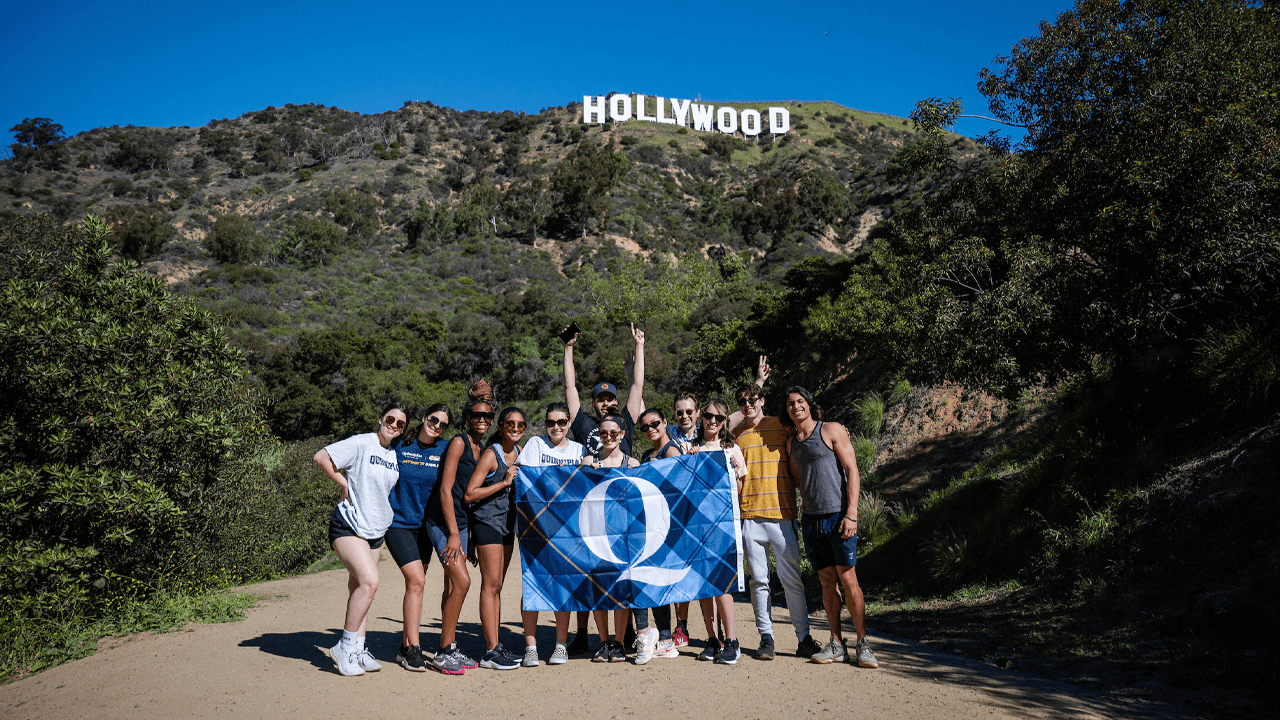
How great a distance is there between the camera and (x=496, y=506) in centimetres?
528

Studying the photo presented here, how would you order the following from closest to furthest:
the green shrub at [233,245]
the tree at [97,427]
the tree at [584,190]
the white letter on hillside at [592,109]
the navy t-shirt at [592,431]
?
1. the navy t-shirt at [592,431]
2. the tree at [97,427]
3. the green shrub at [233,245]
4. the tree at [584,190]
5. the white letter on hillside at [592,109]

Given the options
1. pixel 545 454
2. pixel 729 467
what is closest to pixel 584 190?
pixel 545 454

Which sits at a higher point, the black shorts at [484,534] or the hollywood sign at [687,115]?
the hollywood sign at [687,115]

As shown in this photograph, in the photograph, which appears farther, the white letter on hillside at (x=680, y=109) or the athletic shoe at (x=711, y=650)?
the white letter on hillside at (x=680, y=109)

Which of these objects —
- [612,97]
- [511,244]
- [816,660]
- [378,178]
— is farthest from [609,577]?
[612,97]

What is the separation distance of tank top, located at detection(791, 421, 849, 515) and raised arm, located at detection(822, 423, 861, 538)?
0.04m

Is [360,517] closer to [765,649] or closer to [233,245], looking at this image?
[765,649]

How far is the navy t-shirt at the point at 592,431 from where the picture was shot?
5.99m

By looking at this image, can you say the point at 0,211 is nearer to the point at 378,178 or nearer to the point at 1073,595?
the point at 378,178

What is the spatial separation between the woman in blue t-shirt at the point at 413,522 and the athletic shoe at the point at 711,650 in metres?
2.12

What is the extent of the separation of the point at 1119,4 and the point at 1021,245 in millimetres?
3727

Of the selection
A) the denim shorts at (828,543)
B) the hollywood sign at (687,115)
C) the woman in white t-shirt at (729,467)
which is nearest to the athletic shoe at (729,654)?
the woman in white t-shirt at (729,467)

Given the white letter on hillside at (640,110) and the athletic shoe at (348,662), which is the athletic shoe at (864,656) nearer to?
the athletic shoe at (348,662)

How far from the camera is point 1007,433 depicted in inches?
523
